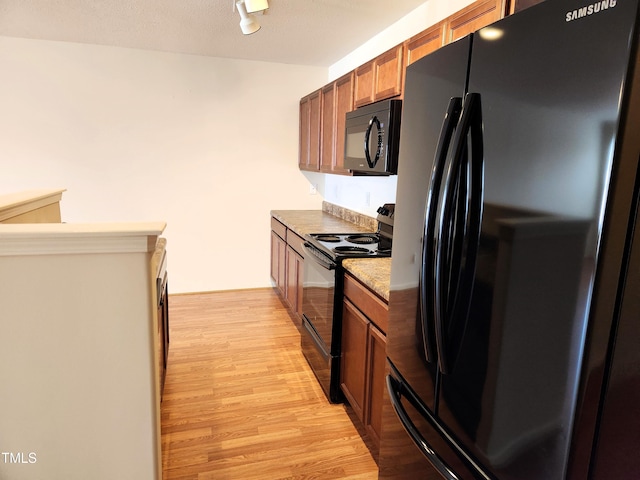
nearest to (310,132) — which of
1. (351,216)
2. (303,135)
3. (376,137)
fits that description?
(303,135)

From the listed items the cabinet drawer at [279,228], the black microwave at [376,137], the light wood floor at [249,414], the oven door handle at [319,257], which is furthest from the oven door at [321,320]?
the cabinet drawer at [279,228]

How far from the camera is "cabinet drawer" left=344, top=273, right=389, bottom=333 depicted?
6.00 ft

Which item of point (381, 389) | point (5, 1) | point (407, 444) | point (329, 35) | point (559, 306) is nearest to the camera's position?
point (559, 306)

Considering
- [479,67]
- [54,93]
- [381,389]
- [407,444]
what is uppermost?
[54,93]

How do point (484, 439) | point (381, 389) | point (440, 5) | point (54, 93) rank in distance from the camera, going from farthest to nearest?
point (54, 93)
point (440, 5)
point (381, 389)
point (484, 439)

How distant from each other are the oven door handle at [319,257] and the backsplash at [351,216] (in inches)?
30.8

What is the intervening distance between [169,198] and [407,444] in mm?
3656

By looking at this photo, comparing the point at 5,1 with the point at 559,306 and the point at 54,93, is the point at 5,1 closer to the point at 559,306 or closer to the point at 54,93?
the point at 54,93

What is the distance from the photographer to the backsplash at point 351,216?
11.5 ft

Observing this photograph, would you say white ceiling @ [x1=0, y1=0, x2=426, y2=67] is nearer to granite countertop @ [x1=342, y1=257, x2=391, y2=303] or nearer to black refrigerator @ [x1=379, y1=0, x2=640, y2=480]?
granite countertop @ [x1=342, y1=257, x2=391, y2=303]

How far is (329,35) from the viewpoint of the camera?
11.1ft

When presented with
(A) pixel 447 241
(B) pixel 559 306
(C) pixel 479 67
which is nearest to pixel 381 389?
(A) pixel 447 241

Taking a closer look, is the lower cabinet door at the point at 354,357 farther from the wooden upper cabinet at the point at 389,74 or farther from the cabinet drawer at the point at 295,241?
the wooden upper cabinet at the point at 389,74

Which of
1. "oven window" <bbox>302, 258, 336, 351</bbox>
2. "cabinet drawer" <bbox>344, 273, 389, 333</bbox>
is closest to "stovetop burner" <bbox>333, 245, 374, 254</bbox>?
"oven window" <bbox>302, 258, 336, 351</bbox>
